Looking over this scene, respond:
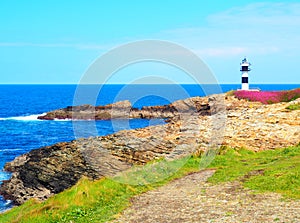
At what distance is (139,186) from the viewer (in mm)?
18391

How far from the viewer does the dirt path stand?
13031mm

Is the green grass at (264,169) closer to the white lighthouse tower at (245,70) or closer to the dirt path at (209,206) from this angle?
the dirt path at (209,206)

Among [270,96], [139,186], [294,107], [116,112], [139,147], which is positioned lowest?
[139,186]

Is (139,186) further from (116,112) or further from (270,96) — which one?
(116,112)

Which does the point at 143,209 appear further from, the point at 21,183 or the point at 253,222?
the point at 21,183

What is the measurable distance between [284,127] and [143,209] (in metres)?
19.1

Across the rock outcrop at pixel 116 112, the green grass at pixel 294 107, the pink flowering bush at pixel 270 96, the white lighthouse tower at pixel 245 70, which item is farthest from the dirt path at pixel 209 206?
the rock outcrop at pixel 116 112

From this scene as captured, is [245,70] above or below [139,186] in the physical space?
above

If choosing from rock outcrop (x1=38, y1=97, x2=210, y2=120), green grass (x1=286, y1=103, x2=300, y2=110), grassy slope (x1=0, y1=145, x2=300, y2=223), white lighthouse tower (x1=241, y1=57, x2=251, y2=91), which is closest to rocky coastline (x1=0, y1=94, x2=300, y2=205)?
green grass (x1=286, y1=103, x2=300, y2=110)

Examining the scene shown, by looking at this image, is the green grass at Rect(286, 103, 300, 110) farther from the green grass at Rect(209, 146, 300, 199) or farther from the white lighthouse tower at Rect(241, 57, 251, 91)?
the white lighthouse tower at Rect(241, 57, 251, 91)

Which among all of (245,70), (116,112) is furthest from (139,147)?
(116,112)

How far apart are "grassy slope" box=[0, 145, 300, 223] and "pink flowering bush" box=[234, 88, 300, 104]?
1063 inches

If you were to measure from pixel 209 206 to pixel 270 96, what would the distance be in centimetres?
4171

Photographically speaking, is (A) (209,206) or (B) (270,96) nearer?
(A) (209,206)
